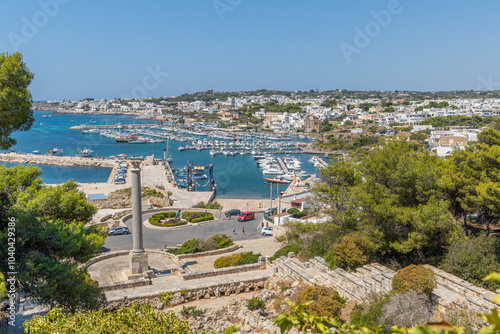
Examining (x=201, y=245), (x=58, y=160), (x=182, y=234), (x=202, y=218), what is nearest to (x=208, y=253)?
(x=201, y=245)

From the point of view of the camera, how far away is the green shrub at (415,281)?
6793 mm

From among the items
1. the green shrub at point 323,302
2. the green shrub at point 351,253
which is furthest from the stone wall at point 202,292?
the green shrub at point 323,302

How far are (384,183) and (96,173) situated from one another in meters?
42.5

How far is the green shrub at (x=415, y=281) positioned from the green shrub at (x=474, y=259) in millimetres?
925

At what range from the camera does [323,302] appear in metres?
7.41

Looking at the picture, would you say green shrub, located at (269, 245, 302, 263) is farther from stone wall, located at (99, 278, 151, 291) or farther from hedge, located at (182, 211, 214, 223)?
hedge, located at (182, 211, 214, 223)

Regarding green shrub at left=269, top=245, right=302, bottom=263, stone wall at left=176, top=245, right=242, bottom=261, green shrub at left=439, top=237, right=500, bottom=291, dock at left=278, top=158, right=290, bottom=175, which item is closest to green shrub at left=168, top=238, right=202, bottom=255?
stone wall at left=176, top=245, right=242, bottom=261

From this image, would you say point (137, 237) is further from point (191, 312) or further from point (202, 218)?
point (202, 218)

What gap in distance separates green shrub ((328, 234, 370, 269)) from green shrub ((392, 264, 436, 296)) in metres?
1.82

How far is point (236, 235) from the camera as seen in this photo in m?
18.4

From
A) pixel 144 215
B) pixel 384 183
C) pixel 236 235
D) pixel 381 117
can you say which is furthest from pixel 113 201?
pixel 381 117

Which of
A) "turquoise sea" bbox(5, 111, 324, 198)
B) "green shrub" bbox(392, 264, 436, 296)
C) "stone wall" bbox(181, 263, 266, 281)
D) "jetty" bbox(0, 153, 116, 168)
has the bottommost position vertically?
"turquoise sea" bbox(5, 111, 324, 198)

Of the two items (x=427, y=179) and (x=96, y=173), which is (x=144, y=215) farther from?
(x=96, y=173)

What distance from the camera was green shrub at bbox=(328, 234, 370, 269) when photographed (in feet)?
29.5
